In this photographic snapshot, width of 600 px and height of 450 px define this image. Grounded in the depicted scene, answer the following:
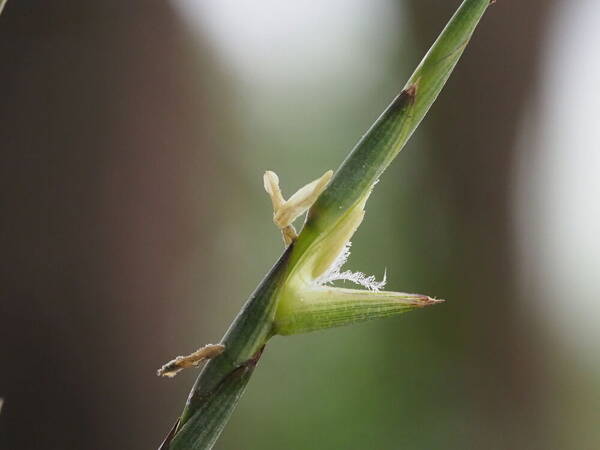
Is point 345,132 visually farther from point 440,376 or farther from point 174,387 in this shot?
point 174,387

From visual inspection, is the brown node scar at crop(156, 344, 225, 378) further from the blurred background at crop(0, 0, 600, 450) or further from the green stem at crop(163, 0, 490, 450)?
the blurred background at crop(0, 0, 600, 450)

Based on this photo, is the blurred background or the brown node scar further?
the blurred background

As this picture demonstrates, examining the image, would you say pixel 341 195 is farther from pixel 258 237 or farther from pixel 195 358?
pixel 258 237

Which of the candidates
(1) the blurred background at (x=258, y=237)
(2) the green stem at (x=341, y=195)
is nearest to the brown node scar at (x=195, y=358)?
(2) the green stem at (x=341, y=195)

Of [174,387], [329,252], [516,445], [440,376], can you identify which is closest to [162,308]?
[174,387]

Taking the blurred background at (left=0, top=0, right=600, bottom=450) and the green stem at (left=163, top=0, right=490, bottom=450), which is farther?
the blurred background at (left=0, top=0, right=600, bottom=450)

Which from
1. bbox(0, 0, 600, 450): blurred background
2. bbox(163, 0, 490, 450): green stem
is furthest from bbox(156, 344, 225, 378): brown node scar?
bbox(0, 0, 600, 450): blurred background

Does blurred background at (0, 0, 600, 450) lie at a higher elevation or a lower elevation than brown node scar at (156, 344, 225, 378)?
higher
